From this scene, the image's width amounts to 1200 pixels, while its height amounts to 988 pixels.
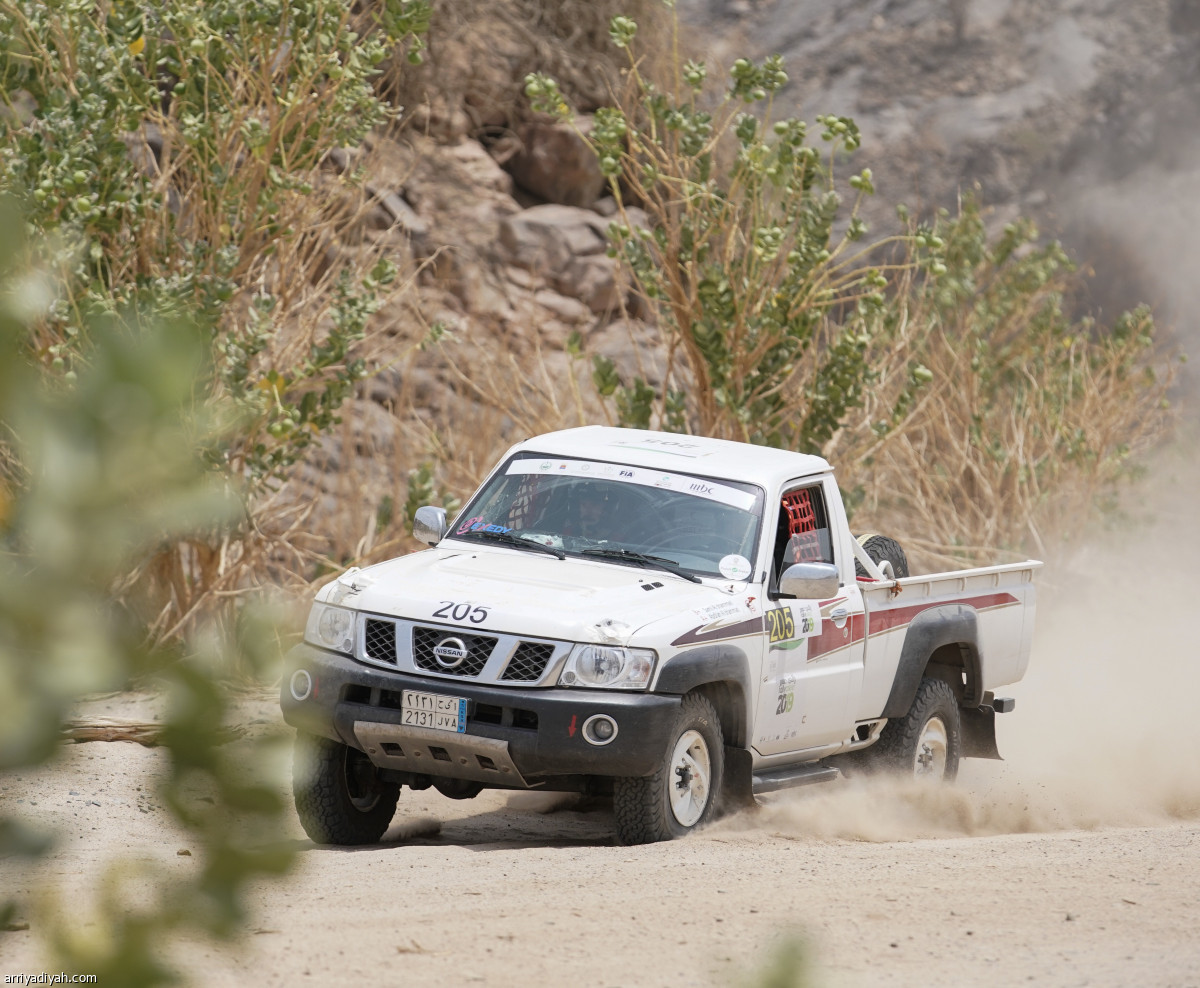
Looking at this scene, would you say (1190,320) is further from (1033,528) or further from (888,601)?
(888,601)

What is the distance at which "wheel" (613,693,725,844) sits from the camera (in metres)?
6.43

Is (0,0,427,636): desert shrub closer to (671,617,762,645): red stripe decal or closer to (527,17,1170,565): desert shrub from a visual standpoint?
(527,17,1170,565): desert shrub

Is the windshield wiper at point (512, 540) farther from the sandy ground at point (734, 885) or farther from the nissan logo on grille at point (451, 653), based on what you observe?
the sandy ground at point (734, 885)

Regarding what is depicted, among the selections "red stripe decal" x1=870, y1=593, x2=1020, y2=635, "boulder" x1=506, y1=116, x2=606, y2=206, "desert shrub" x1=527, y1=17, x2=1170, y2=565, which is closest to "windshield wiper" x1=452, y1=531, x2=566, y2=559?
"red stripe decal" x1=870, y1=593, x2=1020, y2=635

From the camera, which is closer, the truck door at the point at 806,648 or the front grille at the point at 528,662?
the front grille at the point at 528,662

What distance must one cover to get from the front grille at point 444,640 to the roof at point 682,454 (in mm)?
1688

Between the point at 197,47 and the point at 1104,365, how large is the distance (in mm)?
10819

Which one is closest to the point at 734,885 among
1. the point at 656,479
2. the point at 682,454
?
the point at 656,479

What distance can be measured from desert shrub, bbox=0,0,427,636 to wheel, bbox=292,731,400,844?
332 cm

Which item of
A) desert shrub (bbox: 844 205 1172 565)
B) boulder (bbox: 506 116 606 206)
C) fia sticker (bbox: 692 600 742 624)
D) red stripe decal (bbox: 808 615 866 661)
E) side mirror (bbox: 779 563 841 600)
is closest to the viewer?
fia sticker (bbox: 692 600 742 624)

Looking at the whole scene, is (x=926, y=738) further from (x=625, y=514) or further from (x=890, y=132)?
(x=890, y=132)

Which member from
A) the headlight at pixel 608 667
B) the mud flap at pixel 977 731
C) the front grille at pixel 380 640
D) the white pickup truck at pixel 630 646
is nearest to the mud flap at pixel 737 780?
the white pickup truck at pixel 630 646

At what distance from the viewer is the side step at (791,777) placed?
709 cm

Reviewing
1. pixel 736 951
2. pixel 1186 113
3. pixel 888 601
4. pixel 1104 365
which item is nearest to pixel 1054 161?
pixel 1186 113
